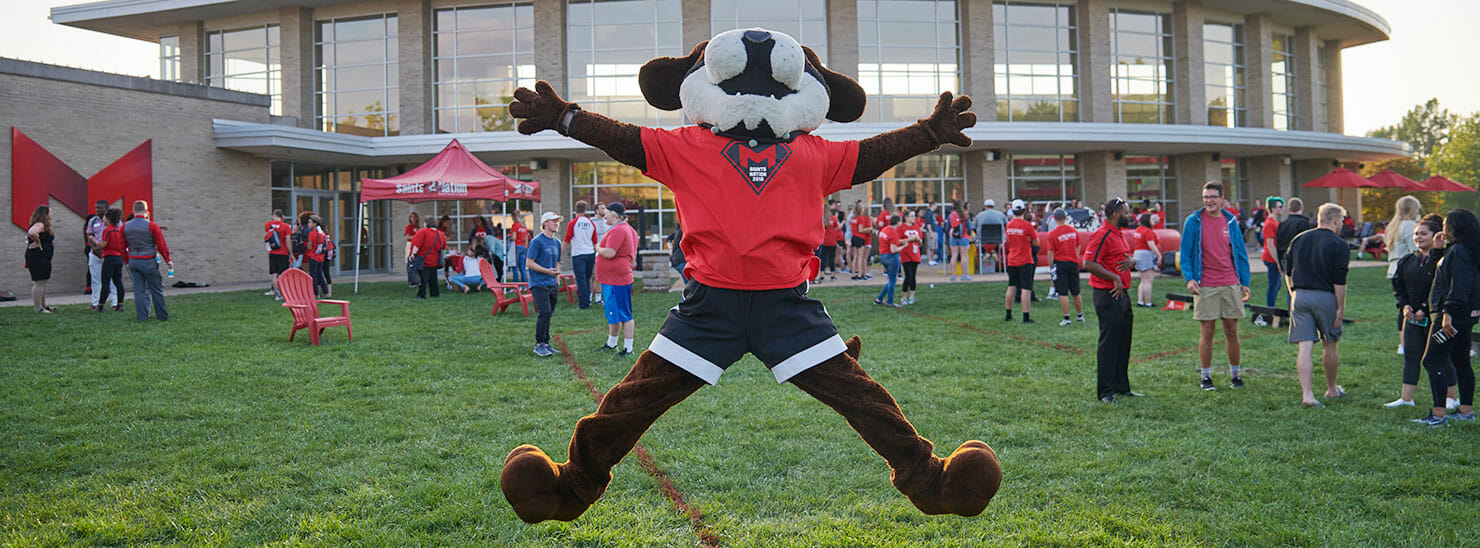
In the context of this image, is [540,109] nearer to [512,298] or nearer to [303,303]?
[303,303]

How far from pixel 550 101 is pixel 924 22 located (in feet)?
90.4

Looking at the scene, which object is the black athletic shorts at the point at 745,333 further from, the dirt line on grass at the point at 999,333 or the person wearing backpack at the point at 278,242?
the person wearing backpack at the point at 278,242

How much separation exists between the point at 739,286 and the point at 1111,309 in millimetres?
5302

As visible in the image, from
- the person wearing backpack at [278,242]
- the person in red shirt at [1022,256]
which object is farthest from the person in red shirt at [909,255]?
the person wearing backpack at [278,242]

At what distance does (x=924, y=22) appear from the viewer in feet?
95.3

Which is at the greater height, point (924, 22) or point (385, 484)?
point (924, 22)

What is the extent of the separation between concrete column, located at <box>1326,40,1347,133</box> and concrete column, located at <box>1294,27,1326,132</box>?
1770mm

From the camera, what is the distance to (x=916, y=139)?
3426mm

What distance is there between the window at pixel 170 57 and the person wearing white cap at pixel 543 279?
26800mm

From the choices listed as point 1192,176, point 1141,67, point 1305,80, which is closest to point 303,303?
point 1141,67

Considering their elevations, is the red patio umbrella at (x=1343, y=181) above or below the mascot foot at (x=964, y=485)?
above

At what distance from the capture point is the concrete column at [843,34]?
91.9 feet

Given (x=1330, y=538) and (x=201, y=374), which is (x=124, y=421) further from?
(x=1330, y=538)

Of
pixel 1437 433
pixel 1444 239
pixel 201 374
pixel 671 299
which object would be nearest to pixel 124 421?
pixel 201 374
